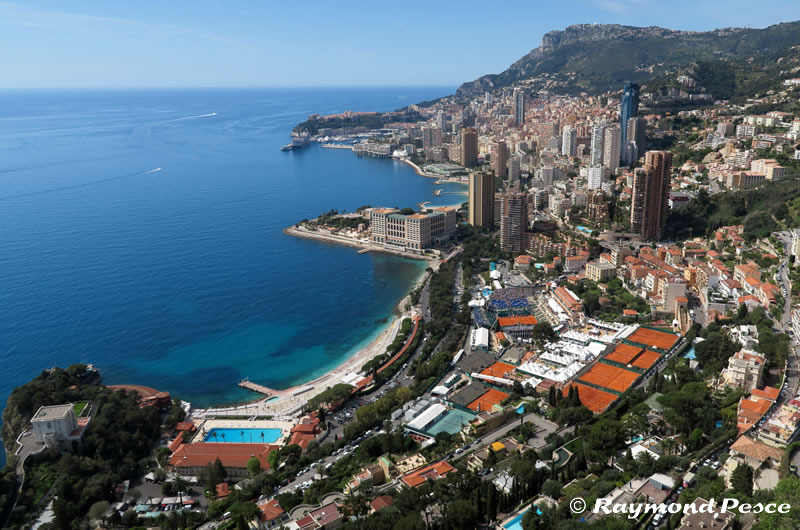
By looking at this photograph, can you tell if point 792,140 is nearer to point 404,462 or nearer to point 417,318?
point 417,318

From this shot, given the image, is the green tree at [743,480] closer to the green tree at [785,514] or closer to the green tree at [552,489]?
the green tree at [785,514]

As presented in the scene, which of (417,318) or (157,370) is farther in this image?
(417,318)

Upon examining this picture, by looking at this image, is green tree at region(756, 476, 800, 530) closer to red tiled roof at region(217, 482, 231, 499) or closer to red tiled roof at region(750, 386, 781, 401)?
red tiled roof at region(750, 386, 781, 401)

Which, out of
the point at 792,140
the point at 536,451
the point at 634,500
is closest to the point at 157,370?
the point at 536,451

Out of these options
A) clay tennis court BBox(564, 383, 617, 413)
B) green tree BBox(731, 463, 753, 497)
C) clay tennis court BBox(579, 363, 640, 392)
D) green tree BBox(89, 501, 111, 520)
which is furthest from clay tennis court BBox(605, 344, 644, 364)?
green tree BBox(89, 501, 111, 520)

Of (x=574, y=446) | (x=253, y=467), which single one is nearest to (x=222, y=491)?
(x=253, y=467)

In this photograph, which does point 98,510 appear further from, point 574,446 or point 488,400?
point 574,446
